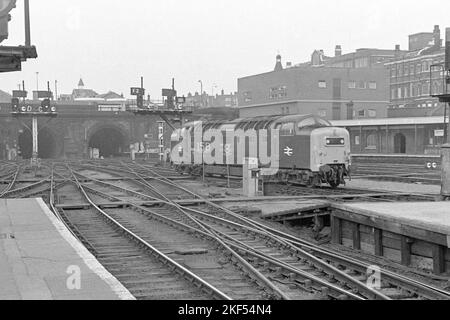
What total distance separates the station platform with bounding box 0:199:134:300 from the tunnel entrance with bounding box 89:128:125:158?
192ft

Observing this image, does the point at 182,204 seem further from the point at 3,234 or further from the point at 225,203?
the point at 3,234

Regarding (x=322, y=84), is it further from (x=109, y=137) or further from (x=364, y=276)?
(x=364, y=276)

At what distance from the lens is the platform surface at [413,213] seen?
11.5 m

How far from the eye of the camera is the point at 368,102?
69.1 metres

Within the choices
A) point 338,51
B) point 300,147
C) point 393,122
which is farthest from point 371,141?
point 338,51

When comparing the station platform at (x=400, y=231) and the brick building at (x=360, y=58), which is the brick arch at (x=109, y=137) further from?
the station platform at (x=400, y=231)

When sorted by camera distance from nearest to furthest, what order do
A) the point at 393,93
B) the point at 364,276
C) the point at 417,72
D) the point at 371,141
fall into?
the point at 364,276 → the point at 371,141 → the point at 417,72 → the point at 393,93

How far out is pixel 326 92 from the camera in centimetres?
6725

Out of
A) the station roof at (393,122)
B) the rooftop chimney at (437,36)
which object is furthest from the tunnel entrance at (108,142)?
the rooftop chimney at (437,36)

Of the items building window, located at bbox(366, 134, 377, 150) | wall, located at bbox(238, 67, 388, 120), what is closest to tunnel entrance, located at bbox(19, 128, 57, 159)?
wall, located at bbox(238, 67, 388, 120)

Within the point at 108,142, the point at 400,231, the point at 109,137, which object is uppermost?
the point at 109,137

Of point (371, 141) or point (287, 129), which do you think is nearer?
point (287, 129)

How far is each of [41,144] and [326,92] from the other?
115 feet

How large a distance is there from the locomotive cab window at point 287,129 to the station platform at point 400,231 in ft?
29.7
